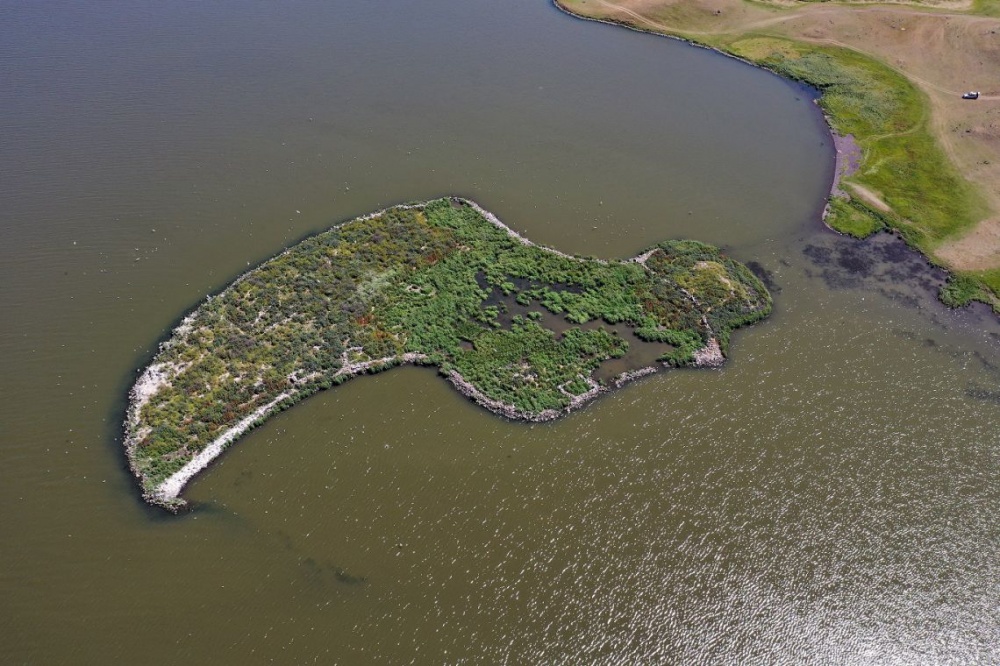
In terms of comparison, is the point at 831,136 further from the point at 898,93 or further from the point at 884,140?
the point at 898,93

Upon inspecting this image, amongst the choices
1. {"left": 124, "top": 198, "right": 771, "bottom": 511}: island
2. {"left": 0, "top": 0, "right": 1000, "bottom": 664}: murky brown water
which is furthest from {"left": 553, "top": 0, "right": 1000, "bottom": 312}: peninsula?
{"left": 124, "top": 198, "right": 771, "bottom": 511}: island

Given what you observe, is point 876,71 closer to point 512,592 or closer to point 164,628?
point 512,592

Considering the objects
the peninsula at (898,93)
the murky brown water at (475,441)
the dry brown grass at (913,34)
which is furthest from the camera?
the dry brown grass at (913,34)

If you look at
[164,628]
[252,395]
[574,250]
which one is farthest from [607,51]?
[164,628]

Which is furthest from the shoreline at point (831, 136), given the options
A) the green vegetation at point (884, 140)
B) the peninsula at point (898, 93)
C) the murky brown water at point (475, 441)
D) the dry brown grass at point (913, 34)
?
the murky brown water at point (475, 441)

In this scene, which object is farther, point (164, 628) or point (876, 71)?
point (876, 71)

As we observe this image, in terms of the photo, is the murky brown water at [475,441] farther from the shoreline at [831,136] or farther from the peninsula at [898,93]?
the peninsula at [898,93]

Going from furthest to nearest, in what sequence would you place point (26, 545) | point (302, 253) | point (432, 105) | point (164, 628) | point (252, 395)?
point (432, 105) < point (302, 253) < point (252, 395) < point (26, 545) < point (164, 628)
